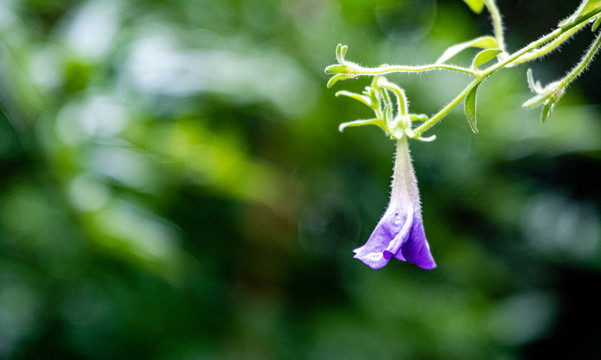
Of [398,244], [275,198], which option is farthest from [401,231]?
[275,198]

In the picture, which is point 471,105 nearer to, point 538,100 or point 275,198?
point 538,100

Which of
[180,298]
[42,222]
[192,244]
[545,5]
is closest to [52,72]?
[42,222]

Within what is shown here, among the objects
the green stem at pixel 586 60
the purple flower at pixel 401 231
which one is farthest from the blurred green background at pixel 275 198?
the green stem at pixel 586 60

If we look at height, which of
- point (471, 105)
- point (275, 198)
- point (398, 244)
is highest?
point (275, 198)

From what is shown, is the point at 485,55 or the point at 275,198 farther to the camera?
the point at 275,198

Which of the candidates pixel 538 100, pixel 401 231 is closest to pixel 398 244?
pixel 401 231

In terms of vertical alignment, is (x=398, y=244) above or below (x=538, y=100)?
below

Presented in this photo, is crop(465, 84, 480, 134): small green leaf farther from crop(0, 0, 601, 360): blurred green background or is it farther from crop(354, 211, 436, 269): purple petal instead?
crop(0, 0, 601, 360): blurred green background
